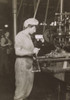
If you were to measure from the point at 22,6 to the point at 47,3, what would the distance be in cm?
25

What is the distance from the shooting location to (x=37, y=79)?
384 cm

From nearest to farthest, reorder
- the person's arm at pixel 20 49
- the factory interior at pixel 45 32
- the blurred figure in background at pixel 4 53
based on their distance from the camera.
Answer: the person's arm at pixel 20 49 < the factory interior at pixel 45 32 < the blurred figure in background at pixel 4 53

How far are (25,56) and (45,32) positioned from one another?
0.57m

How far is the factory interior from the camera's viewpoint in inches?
116

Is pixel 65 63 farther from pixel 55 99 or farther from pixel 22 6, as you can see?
pixel 22 6

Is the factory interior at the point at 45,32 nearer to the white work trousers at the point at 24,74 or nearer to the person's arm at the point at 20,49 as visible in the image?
the white work trousers at the point at 24,74

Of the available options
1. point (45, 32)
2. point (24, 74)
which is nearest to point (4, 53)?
point (45, 32)

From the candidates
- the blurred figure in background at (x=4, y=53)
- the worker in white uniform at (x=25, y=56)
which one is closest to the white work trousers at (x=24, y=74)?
the worker in white uniform at (x=25, y=56)

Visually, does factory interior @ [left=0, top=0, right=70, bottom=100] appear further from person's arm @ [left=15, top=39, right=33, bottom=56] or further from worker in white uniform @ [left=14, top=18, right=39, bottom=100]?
person's arm @ [left=15, top=39, right=33, bottom=56]

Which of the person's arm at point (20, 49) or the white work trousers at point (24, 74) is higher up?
the person's arm at point (20, 49)

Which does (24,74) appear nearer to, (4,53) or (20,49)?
(20,49)

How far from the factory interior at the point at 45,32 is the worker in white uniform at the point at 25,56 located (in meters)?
0.11

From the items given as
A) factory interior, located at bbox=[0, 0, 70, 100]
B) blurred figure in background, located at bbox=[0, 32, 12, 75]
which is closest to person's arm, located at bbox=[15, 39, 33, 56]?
factory interior, located at bbox=[0, 0, 70, 100]

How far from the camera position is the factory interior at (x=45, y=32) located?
2.96m
